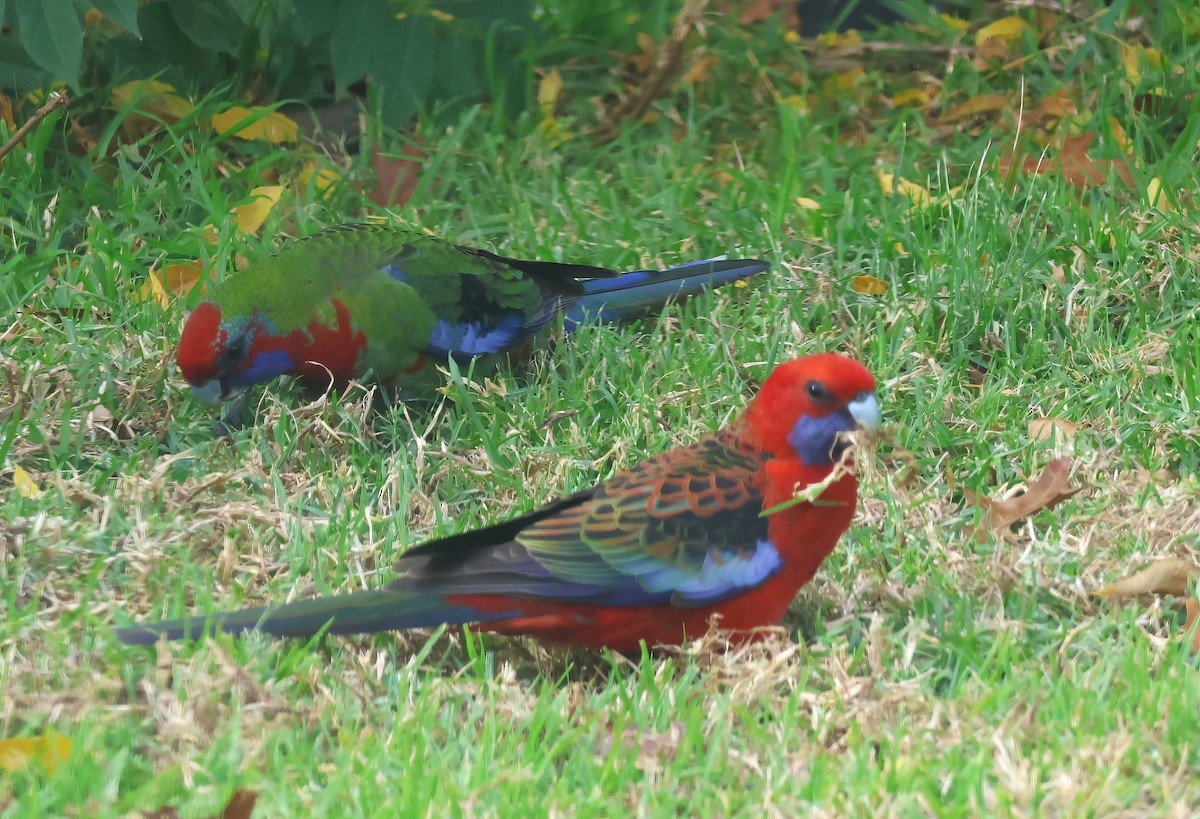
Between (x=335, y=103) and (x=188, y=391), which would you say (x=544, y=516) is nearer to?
(x=188, y=391)

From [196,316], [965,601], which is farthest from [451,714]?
[196,316]

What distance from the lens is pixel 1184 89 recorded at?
181 inches

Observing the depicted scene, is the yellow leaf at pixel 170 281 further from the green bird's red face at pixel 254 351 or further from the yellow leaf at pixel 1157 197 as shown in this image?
the yellow leaf at pixel 1157 197

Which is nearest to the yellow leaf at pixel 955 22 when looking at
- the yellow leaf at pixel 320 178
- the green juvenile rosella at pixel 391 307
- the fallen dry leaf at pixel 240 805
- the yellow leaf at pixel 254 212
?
the green juvenile rosella at pixel 391 307

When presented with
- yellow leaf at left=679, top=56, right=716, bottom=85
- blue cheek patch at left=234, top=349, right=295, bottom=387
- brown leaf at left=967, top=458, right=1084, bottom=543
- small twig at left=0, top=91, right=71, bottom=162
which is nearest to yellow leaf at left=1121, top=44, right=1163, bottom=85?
yellow leaf at left=679, top=56, right=716, bottom=85

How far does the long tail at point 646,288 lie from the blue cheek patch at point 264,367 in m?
0.82

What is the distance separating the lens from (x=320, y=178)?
4594 millimetres

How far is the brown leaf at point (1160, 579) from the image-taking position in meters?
2.65

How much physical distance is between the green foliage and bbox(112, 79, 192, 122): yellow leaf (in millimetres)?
35

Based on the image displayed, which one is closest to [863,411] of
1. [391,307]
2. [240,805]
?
[240,805]

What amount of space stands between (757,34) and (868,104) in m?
0.57

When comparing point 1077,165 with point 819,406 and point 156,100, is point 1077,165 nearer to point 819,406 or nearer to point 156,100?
point 819,406

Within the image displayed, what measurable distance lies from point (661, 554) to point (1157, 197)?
7.55 feet

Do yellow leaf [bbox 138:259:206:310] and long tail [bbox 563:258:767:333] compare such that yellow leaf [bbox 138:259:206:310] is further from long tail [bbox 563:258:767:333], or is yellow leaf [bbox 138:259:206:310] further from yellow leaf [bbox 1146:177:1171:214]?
yellow leaf [bbox 1146:177:1171:214]
